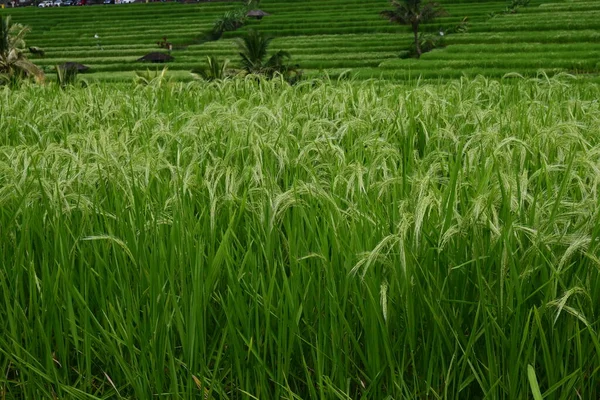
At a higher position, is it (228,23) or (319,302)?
(319,302)

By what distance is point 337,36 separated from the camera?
37406 mm

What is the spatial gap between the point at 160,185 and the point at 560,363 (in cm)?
184

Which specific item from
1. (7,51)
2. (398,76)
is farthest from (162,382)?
(7,51)

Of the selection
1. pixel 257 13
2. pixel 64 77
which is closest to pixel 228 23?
pixel 257 13

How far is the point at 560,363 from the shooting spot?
1955mm

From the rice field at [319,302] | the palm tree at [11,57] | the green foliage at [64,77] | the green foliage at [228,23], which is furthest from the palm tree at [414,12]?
the rice field at [319,302]

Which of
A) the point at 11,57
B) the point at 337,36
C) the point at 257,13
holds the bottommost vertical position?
the point at 337,36

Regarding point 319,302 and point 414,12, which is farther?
point 414,12

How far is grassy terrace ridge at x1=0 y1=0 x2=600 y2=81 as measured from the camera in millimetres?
25750

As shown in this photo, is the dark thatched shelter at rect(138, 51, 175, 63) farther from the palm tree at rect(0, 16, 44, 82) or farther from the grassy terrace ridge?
the palm tree at rect(0, 16, 44, 82)

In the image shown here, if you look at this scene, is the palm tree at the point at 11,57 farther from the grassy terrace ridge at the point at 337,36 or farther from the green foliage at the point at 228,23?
the green foliage at the point at 228,23

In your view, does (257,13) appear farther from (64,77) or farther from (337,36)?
(64,77)

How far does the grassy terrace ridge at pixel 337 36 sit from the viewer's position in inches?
1014

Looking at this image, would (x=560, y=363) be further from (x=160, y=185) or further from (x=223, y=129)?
(x=223, y=129)
